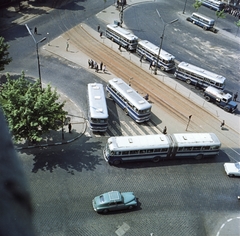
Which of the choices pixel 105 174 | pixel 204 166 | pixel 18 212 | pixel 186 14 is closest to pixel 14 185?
pixel 18 212

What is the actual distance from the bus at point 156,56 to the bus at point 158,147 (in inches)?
748

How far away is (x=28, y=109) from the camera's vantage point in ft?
93.4

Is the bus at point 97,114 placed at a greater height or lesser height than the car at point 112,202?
greater

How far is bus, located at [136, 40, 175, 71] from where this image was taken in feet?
164

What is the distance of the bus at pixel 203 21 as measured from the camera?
216 ft

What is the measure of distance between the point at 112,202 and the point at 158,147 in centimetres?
862

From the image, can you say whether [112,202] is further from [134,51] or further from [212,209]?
[134,51]

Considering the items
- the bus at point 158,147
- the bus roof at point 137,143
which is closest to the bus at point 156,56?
the bus at point 158,147

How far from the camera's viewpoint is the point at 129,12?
70.6 m

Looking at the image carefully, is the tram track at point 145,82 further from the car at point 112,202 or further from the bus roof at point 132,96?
the car at point 112,202

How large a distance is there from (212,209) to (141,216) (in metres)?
7.31

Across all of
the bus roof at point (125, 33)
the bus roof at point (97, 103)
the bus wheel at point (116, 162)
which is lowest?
the bus wheel at point (116, 162)

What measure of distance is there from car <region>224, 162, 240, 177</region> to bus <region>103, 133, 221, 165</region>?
6.70 ft

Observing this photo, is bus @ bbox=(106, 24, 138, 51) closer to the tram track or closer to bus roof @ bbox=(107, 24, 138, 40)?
bus roof @ bbox=(107, 24, 138, 40)
